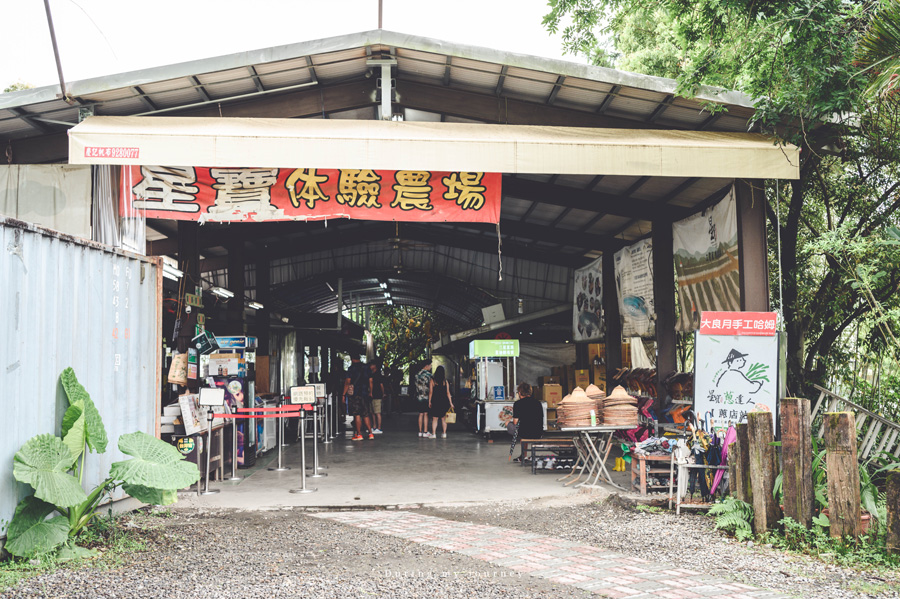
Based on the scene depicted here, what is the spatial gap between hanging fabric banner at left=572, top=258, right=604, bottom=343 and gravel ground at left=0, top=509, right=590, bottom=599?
9.18 meters

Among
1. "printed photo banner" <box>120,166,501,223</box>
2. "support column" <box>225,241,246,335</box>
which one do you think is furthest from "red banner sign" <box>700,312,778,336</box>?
"support column" <box>225,241,246,335</box>

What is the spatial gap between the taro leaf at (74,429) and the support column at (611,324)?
33.4 feet

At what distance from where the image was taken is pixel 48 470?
5000mm

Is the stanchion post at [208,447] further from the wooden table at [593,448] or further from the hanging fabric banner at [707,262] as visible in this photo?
the hanging fabric banner at [707,262]

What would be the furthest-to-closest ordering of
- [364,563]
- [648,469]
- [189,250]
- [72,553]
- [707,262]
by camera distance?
1. [189,250]
2. [707,262]
3. [648,469]
4. [364,563]
5. [72,553]

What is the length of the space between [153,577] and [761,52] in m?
7.53

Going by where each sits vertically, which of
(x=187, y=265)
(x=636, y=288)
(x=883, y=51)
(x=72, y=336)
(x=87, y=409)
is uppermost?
(x=883, y=51)

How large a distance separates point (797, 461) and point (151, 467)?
16.8 ft

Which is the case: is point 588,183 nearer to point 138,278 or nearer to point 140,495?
point 138,278

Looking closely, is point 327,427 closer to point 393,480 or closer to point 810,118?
point 393,480

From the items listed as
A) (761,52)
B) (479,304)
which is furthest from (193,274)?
(479,304)

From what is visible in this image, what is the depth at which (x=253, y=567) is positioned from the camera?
5.01 meters

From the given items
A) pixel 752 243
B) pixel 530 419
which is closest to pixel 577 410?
pixel 530 419

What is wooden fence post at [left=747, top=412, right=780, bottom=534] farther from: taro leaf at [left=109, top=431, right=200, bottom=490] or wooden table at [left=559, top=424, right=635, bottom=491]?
taro leaf at [left=109, top=431, right=200, bottom=490]
